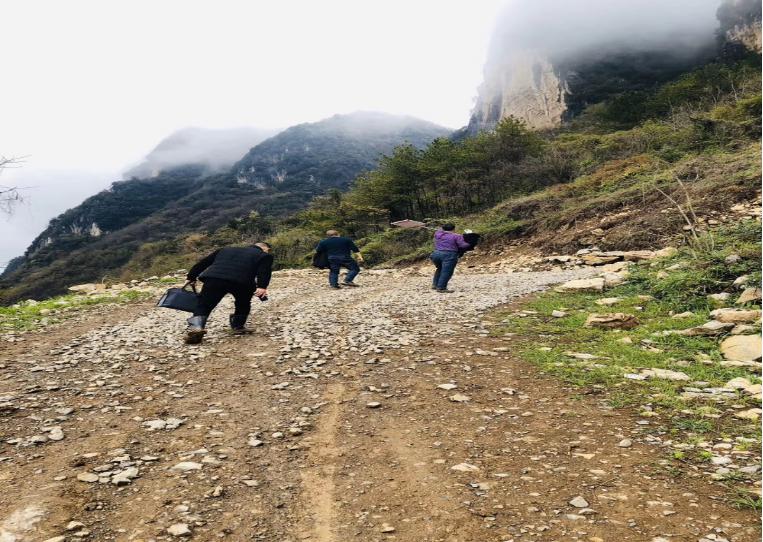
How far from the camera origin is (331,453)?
3799mm

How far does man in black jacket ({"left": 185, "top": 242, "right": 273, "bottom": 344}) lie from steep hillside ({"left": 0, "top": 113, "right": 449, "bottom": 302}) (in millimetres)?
72416

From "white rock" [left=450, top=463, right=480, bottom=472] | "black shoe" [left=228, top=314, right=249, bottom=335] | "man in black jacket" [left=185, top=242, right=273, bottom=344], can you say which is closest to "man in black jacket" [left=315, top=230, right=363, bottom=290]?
"man in black jacket" [left=185, top=242, right=273, bottom=344]

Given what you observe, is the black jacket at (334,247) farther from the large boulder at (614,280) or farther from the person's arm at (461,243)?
the large boulder at (614,280)

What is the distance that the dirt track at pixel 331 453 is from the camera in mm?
2771

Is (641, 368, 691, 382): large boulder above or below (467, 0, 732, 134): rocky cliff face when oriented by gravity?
below

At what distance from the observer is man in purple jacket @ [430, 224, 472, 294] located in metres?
13.3

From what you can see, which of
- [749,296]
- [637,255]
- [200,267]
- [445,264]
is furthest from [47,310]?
[637,255]

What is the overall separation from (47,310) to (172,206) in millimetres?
139196

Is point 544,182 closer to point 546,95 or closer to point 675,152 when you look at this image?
point 675,152

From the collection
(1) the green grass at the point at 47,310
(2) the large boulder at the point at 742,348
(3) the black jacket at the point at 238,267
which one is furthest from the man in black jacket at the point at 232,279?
(2) the large boulder at the point at 742,348

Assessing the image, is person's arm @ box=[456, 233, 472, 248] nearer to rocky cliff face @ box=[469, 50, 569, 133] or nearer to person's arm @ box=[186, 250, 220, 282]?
person's arm @ box=[186, 250, 220, 282]

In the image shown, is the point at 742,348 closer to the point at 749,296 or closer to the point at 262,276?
the point at 749,296

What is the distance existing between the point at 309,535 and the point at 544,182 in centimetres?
3284

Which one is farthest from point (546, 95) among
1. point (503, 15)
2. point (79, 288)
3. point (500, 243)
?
point (79, 288)
